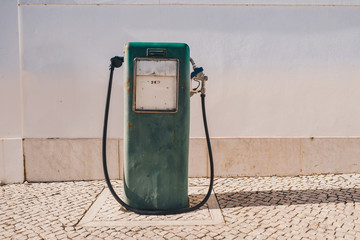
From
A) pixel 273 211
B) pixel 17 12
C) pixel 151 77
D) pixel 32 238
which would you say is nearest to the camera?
pixel 32 238

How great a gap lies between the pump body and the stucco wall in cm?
127

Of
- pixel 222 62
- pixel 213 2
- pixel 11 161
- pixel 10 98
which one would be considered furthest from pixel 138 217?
pixel 213 2

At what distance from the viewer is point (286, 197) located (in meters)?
3.60

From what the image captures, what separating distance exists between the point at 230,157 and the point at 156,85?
1.89m

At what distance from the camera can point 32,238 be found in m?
2.67

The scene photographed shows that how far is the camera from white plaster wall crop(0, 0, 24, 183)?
13.5 ft

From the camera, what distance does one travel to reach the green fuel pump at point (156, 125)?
9.73 feet

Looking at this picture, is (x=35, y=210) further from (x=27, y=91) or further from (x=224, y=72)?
(x=224, y=72)

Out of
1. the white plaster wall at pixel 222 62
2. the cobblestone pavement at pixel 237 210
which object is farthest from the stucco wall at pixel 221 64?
the cobblestone pavement at pixel 237 210

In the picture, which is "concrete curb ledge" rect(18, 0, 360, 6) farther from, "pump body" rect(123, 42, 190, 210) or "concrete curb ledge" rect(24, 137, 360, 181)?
"concrete curb ledge" rect(24, 137, 360, 181)

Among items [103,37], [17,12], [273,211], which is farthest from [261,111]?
[17,12]

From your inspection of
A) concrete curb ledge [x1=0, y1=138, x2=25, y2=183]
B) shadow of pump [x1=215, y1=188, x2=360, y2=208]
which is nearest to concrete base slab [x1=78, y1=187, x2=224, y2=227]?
shadow of pump [x1=215, y1=188, x2=360, y2=208]

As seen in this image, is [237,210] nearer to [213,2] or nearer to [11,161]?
[213,2]

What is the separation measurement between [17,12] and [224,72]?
2846mm
